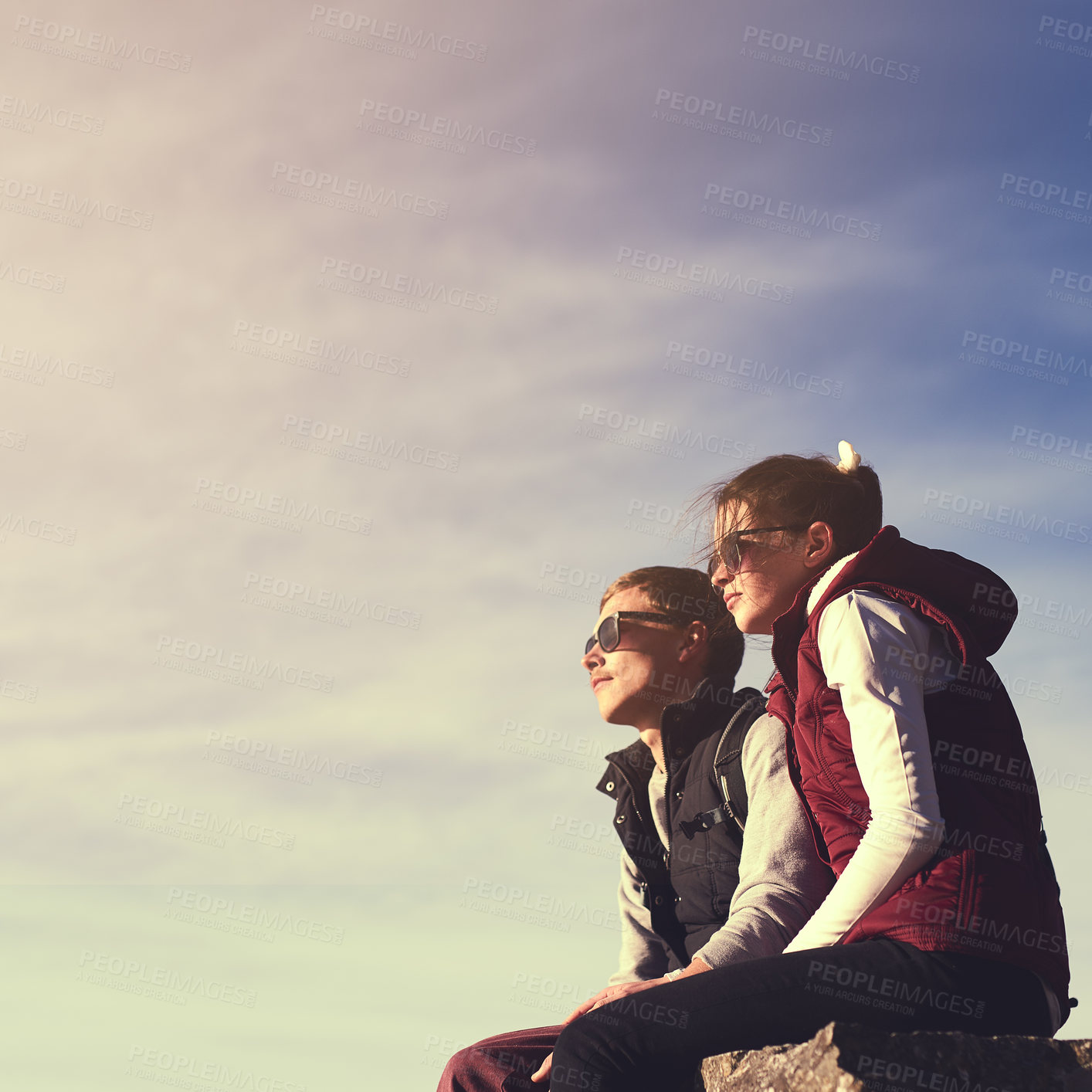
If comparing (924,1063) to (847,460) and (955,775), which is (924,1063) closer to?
(955,775)

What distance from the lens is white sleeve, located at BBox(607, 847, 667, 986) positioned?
4.30 meters

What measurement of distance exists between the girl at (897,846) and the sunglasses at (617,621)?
163 cm

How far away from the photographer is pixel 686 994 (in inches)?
107

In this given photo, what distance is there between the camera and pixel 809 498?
353 centimetres

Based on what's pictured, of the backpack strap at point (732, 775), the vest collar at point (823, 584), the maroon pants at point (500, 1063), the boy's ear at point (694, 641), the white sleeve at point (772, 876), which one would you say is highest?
the boy's ear at point (694, 641)

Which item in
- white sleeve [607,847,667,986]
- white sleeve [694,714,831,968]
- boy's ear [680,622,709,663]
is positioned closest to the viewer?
white sleeve [694,714,831,968]

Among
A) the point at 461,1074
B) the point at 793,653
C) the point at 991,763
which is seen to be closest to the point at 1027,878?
the point at 991,763

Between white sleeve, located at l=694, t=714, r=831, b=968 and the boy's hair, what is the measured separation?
977mm

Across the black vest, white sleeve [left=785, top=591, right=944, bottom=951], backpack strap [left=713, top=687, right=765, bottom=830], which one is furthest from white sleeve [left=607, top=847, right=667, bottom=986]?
white sleeve [left=785, top=591, right=944, bottom=951]

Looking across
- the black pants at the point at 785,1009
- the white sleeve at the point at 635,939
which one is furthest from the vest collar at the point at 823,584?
the white sleeve at the point at 635,939

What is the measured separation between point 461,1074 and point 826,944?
5.74 feet

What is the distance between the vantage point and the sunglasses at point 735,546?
3.48m

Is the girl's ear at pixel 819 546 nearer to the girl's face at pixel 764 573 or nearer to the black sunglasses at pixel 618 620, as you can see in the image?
the girl's face at pixel 764 573

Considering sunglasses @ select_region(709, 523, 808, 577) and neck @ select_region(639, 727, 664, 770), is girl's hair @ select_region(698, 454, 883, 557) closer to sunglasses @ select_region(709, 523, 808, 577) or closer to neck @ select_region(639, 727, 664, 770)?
sunglasses @ select_region(709, 523, 808, 577)
